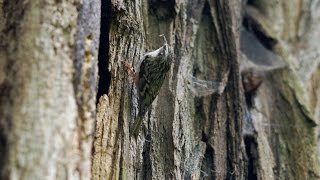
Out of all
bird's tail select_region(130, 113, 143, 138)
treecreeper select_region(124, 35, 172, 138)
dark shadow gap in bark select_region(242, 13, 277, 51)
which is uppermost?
dark shadow gap in bark select_region(242, 13, 277, 51)

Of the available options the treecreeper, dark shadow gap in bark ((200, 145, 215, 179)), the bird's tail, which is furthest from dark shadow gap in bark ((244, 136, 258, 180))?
the bird's tail

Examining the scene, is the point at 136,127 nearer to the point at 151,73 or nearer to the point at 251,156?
the point at 151,73

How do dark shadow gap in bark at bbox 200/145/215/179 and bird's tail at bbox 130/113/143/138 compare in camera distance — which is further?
dark shadow gap in bark at bbox 200/145/215/179

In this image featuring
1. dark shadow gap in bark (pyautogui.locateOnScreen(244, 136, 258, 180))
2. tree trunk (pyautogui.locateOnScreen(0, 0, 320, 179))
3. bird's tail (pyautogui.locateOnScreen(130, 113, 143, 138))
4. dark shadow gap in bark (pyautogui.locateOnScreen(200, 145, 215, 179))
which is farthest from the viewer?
dark shadow gap in bark (pyautogui.locateOnScreen(244, 136, 258, 180))

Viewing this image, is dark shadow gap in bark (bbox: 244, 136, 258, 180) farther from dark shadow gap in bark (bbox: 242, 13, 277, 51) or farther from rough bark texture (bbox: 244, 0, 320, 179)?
dark shadow gap in bark (bbox: 242, 13, 277, 51)

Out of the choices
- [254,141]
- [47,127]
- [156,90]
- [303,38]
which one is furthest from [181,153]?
[303,38]

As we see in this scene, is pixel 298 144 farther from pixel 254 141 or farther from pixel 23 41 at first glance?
pixel 23 41

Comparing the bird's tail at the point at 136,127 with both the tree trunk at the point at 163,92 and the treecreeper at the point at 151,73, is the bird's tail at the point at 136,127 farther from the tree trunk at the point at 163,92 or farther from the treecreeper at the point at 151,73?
the treecreeper at the point at 151,73

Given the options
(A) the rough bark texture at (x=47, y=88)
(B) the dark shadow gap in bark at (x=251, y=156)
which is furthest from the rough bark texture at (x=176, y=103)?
(A) the rough bark texture at (x=47, y=88)

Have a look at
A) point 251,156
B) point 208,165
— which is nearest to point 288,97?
point 251,156
